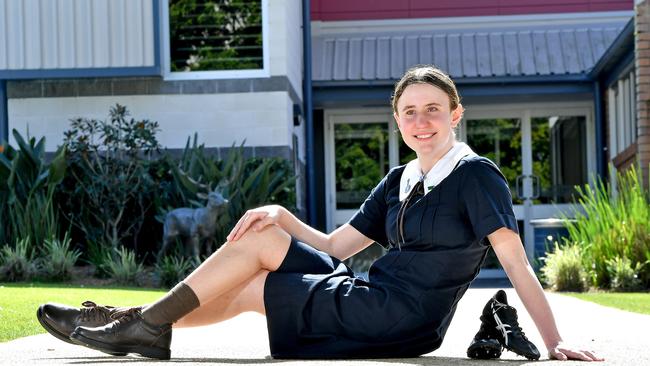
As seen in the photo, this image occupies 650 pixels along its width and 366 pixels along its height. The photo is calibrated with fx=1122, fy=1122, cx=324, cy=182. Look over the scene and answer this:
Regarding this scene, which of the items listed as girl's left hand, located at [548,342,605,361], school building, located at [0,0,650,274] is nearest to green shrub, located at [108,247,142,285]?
school building, located at [0,0,650,274]

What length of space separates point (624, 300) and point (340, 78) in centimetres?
709

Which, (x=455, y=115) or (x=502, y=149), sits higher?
(x=502, y=149)

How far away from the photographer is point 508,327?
4113 mm

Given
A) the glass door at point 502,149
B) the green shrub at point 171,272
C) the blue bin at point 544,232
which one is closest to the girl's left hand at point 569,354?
the green shrub at point 171,272

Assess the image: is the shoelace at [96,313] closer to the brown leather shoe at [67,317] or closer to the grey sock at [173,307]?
the brown leather shoe at [67,317]

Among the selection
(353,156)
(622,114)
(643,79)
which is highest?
(643,79)

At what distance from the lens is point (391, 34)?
54.6 ft

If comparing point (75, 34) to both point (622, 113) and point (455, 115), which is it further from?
point (455, 115)

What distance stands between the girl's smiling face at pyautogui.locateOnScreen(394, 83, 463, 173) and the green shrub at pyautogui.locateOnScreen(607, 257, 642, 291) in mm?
6734

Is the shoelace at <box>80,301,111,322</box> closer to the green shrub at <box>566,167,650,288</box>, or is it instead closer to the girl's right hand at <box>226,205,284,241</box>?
the girl's right hand at <box>226,205,284,241</box>

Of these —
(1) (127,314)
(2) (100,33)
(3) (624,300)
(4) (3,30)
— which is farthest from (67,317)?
(4) (3,30)

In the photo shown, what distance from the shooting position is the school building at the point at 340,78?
13406mm

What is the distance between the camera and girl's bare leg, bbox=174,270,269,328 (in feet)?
14.1

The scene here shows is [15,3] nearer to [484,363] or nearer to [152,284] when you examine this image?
[152,284]
